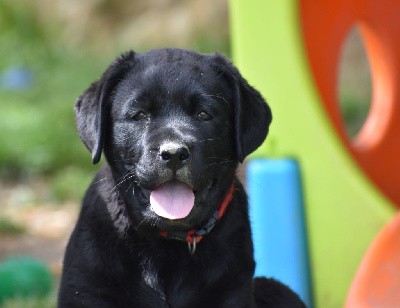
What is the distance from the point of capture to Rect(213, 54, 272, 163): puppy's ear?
Answer: 13.7 ft

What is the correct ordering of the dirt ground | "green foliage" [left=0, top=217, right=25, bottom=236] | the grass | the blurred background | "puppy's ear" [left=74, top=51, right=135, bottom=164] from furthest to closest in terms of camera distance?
the blurred background
"green foliage" [left=0, top=217, right=25, bottom=236]
the dirt ground
the grass
"puppy's ear" [left=74, top=51, right=135, bottom=164]

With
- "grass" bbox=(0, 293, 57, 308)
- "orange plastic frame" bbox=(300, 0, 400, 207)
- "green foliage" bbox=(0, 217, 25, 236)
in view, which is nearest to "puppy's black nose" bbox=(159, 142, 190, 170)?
"grass" bbox=(0, 293, 57, 308)

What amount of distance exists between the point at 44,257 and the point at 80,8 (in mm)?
5348

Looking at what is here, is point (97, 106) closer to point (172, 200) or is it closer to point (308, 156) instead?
point (172, 200)

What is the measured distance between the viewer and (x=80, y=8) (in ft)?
38.1

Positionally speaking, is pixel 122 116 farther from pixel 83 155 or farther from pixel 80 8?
pixel 80 8

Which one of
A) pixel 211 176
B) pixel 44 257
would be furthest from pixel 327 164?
pixel 44 257

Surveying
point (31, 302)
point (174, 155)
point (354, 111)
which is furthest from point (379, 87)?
point (174, 155)

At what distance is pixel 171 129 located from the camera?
3.97 metres

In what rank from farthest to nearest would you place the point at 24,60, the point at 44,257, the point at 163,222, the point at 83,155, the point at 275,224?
the point at 24,60
the point at 83,155
the point at 44,257
the point at 275,224
the point at 163,222

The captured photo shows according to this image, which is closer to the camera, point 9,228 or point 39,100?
point 9,228

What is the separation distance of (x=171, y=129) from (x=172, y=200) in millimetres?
261

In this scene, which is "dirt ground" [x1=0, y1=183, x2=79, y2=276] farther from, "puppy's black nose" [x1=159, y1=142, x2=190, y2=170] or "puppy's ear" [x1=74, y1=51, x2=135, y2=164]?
"puppy's black nose" [x1=159, y1=142, x2=190, y2=170]

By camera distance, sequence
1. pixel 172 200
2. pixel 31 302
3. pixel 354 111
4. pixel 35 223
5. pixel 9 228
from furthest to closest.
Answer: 1. pixel 354 111
2. pixel 35 223
3. pixel 9 228
4. pixel 31 302
5. pixel 172 200
